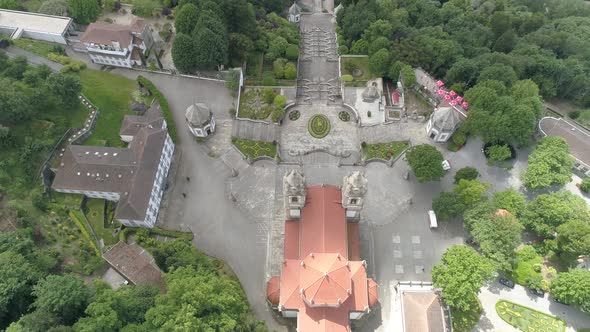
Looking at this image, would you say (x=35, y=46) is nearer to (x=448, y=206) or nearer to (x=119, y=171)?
(x=119, y=171)

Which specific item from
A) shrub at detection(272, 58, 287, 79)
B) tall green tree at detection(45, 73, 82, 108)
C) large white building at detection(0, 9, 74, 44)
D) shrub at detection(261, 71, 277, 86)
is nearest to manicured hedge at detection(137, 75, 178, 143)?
tall green tree at detection(45, 73, 82, 108)

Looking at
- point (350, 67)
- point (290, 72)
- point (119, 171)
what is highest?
point (350, 67)

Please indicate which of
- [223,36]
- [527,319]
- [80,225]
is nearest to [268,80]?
[223,36]

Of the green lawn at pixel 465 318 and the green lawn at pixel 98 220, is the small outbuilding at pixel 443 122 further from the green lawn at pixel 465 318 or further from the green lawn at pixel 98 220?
the green lawn at pixel 98 220

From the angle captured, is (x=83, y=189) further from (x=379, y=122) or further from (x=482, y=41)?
(x=482, y=41)

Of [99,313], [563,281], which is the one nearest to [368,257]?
[563,281]
